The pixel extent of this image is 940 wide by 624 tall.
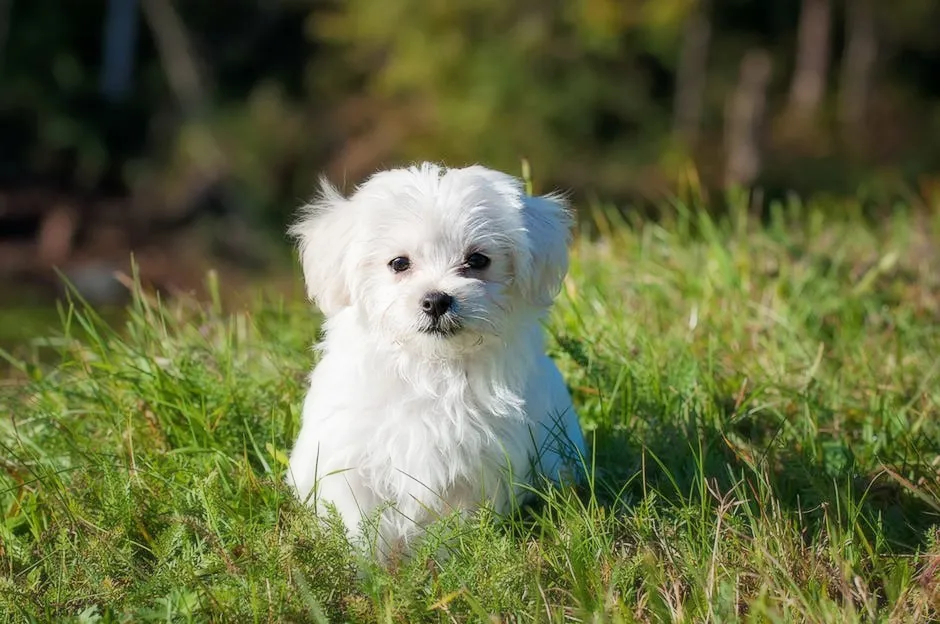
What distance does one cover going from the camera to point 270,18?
66.0 ft

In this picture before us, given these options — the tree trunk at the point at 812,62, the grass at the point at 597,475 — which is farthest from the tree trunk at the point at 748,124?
the grass at the point at 597,475

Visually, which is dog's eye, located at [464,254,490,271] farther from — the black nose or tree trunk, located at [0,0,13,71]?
tree trunk, located at [0,0,13,71]

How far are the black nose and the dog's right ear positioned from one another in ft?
1.15

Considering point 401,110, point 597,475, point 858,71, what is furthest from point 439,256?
point 858,71

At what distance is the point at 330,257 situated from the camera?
347 cm

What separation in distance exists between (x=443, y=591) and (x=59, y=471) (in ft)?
4.31

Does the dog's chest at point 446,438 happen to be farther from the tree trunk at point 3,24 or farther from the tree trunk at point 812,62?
the tree trunk at point 3,24

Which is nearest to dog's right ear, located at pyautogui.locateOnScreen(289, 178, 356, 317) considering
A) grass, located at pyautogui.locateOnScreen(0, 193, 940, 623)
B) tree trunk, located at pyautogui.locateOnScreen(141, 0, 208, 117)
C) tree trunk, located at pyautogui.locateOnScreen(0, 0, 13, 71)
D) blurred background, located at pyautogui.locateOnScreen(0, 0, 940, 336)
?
grass, located at pyautogui.locateOnScreen(0, 193, 940, 623)

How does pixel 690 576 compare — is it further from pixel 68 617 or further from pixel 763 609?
pixel 68 617

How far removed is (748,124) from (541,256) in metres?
12.7

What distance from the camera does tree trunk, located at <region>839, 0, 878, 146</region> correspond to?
1762 centimetres

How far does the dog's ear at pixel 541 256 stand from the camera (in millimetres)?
3432

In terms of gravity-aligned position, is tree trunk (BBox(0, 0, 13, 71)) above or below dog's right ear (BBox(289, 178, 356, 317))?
above

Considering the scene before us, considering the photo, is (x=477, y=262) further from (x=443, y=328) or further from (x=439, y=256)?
(x=443, y=328)
